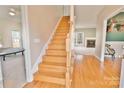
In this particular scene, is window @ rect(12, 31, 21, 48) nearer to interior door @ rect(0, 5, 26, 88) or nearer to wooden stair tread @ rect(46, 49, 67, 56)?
interior door @ rect(0, 5, 26, 88)

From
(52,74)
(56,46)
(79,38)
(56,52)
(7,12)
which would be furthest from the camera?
(79,38)

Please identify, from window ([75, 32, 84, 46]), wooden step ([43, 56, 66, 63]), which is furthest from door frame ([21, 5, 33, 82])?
window ([75, 32, 84, 46])

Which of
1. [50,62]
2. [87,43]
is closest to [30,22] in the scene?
[50,62]

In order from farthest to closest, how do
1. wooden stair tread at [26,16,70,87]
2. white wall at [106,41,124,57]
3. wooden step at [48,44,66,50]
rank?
white wall at [106,41,124,57] < wooden step at [48,44,66,50] < wooden stair tread at [26,16,70,87]

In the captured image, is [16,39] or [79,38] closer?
[16,39]

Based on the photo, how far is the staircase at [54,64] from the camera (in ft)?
8.89

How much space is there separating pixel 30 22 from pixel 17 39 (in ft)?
1.79

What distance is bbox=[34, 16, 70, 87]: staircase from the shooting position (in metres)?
2.71

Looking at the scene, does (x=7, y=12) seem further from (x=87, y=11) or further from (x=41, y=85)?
(x=87, y=11)

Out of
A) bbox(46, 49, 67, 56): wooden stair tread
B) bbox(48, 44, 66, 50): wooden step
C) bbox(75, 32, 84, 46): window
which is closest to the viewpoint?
bbox(46, 49, 67, 56): wooden stair tread

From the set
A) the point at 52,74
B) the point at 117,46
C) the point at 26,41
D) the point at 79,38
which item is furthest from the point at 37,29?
the point at 79,38

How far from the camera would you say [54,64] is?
3088 mm

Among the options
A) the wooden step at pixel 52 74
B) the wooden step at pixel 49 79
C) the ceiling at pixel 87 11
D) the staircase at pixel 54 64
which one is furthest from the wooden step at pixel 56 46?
the ceiling at pixel 87 11

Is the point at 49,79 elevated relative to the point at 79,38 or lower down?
lower down
